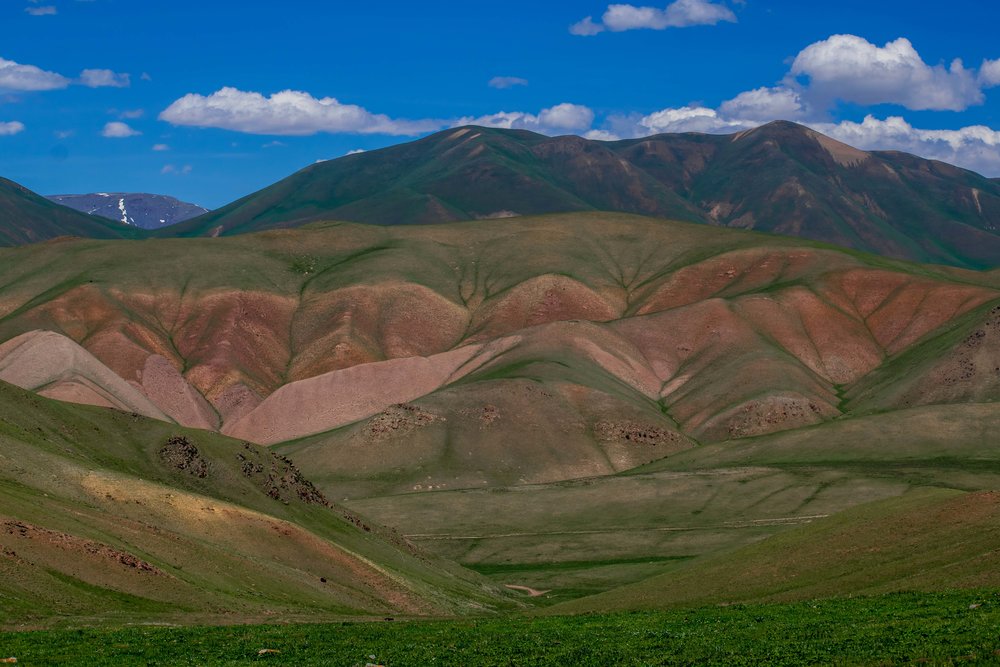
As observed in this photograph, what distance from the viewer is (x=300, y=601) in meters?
60.8

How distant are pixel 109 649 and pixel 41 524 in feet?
56.7

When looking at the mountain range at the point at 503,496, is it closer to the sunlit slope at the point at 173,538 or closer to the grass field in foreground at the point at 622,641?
the sunlit slope at the point at 173,538

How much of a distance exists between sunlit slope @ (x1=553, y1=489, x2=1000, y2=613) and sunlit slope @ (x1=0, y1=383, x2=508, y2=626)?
48.9 ft

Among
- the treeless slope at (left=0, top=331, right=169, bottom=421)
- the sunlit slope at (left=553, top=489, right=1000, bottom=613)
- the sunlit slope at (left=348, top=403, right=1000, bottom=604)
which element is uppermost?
the treeless slope at (left=0, top=331, right=169, bottom=421)

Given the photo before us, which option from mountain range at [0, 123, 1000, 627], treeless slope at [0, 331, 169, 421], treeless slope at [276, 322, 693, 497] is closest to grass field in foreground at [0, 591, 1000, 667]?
mountain range at [0, 123, 1000, 627]

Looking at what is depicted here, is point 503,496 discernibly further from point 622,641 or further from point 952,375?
point 622,641

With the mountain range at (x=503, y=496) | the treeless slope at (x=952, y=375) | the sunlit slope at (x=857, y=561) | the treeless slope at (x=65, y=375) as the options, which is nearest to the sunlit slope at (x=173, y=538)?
the mountain range at (x=503, y=496)

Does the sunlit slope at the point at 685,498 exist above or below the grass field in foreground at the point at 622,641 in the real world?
below

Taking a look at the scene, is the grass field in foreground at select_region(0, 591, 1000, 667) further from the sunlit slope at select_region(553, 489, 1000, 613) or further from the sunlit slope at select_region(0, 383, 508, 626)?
the sunlit slope at select_region(0, 383, 508, 626)

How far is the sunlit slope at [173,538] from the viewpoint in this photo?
168 feet

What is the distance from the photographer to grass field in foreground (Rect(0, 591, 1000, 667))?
111 ft

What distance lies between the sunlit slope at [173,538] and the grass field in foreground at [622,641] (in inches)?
275

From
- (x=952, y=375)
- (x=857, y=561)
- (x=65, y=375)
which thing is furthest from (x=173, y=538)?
(x=952, y=375)

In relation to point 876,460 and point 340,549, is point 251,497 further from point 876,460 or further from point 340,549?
point 876,460
